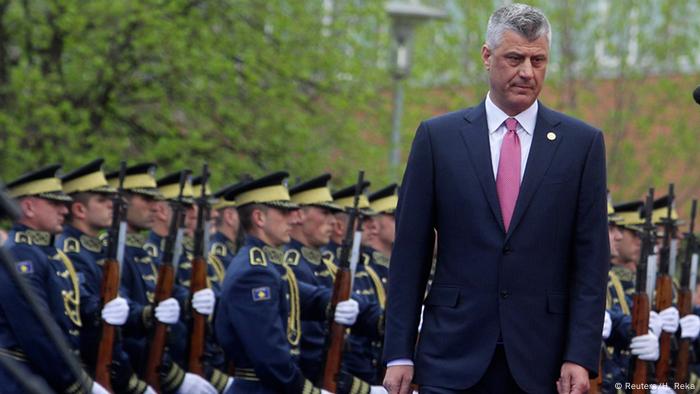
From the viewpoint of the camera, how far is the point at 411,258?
5230 mm

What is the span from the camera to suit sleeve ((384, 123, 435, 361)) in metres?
5.22

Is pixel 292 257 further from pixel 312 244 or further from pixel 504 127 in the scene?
pixel 504 127

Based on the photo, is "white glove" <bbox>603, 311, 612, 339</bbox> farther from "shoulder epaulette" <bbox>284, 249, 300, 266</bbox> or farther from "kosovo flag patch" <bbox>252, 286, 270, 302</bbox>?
"kosovo flag patch" <bbox>252, 286, 270, 302</bbox>

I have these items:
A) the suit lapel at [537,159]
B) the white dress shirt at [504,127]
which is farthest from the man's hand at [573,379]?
the white dress shirt at [504,127]

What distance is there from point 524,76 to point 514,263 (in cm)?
64

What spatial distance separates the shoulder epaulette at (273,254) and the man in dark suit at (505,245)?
3.27 metres

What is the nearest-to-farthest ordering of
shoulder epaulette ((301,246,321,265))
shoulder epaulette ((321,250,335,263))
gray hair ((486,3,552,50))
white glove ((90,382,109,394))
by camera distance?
gray hair ((486,3,552,50)) < white glove ((90,382,109,394)) < shoulder epaulette ((301,246,321,265)) < shoulder epaulette ((321,250,335,263))

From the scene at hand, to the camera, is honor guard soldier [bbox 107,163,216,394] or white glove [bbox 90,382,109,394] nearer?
white glove [bbox 90,382,109,394]

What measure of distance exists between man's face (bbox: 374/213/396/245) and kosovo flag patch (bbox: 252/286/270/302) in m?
2.97

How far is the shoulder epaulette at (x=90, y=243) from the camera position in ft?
30.1

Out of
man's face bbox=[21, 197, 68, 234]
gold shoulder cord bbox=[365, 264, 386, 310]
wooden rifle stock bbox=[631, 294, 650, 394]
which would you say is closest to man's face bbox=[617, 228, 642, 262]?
gold shoulder cord bbox=[365, 264, 386, 310]

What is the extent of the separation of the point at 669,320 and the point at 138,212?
3543 mm

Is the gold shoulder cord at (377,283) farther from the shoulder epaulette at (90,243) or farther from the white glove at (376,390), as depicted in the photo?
the shoulder epaulette at (90,243)

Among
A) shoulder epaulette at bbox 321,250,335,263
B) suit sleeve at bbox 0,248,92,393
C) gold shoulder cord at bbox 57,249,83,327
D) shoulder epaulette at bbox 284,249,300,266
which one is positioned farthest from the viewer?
shoulder epaulette at bbox 321,250,335,263
